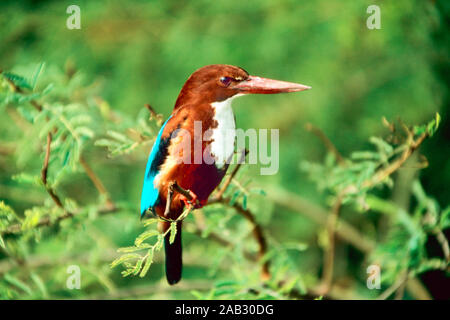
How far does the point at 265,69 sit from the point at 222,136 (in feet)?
6.27

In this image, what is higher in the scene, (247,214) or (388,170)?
(388,170)

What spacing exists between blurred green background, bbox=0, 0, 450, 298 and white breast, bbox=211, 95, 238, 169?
124 cm

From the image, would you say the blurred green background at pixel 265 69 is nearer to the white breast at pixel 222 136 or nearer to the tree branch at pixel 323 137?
the tree branch at pixel 323 137

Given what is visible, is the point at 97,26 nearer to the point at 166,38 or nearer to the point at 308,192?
the point at 166,38

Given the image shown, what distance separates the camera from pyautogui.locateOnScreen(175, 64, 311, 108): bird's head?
2.90ft

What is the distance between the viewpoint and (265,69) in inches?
106

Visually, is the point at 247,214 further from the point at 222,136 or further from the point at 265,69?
the point at 265,69

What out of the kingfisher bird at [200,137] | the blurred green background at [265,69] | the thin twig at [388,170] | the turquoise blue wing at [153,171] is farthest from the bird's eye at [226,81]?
the blurred green background at [265,69]

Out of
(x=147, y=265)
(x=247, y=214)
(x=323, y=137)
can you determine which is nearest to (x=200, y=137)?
(x=147, y=265)

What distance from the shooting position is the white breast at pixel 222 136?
87cm

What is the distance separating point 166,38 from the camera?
252 cm

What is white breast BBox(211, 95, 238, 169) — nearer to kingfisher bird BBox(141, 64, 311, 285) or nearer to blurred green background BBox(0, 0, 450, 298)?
kingfisher bird BBox(141, 64, 311, 285)
